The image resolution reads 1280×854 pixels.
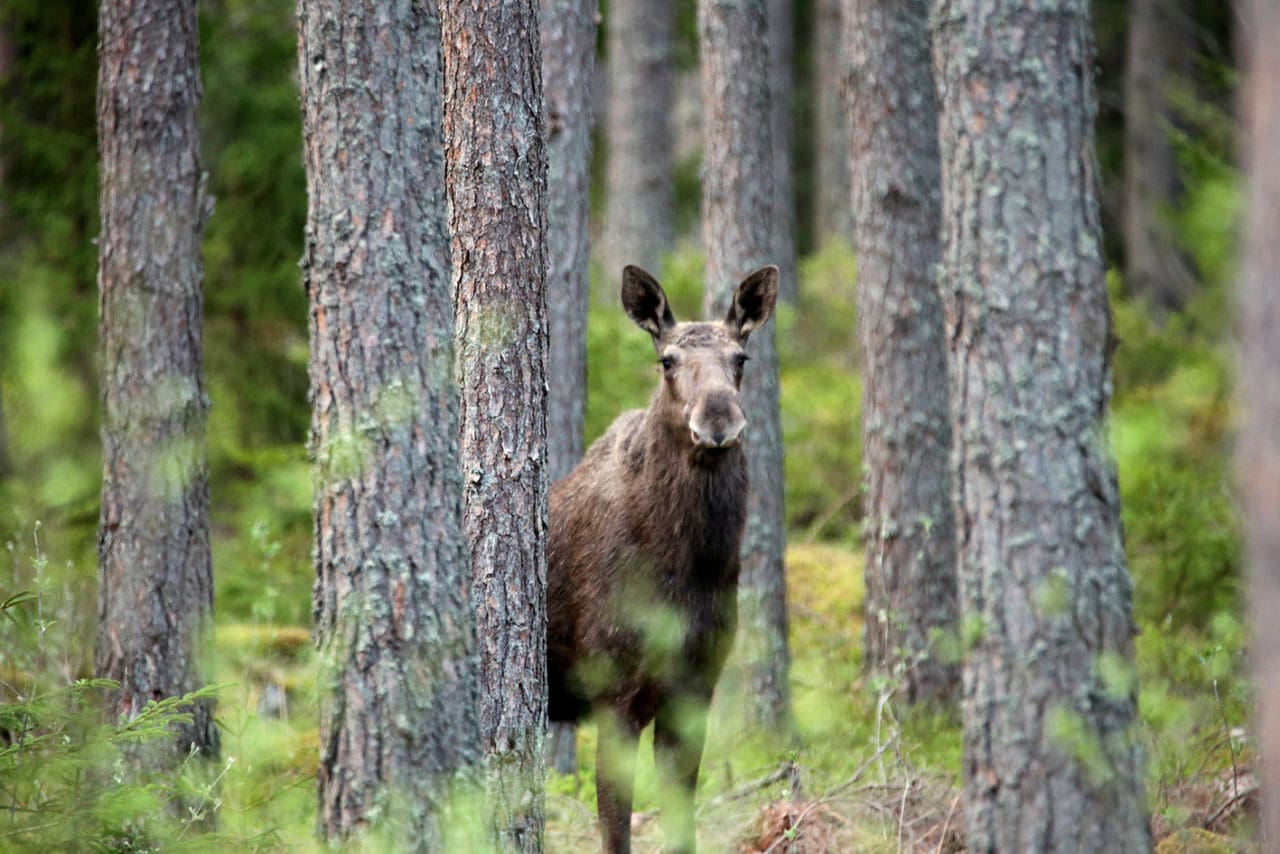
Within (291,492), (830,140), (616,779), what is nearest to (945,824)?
(616,779)

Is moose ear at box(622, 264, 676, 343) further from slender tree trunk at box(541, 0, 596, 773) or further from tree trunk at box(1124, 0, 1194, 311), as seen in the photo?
tree trunk at box(1124, 0, 1194, 311)

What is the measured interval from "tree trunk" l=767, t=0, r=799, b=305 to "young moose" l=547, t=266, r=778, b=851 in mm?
12936

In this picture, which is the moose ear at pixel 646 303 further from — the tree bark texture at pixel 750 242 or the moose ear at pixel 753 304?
the tree bark texture at pixel 750 242

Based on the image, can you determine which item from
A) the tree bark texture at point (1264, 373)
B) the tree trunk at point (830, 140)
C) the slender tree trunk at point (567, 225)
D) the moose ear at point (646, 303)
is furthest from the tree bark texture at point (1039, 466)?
the tree trunk at point (830, 140)

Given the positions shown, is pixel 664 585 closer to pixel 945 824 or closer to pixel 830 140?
pixel 945 824

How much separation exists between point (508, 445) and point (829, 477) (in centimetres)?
945

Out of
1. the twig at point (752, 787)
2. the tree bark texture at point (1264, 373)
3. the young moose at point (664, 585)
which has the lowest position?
the twig at point (752, 787)

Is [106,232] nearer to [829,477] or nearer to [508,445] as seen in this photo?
[508,445]

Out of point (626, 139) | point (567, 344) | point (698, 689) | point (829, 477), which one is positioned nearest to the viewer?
point (698, 689)

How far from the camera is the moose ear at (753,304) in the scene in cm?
756

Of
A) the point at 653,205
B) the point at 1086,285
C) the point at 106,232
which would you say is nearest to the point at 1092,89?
the point at 1086,285

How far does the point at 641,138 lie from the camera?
18.8 m

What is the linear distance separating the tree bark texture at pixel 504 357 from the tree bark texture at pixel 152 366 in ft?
6.71

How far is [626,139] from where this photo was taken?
62.1ft
